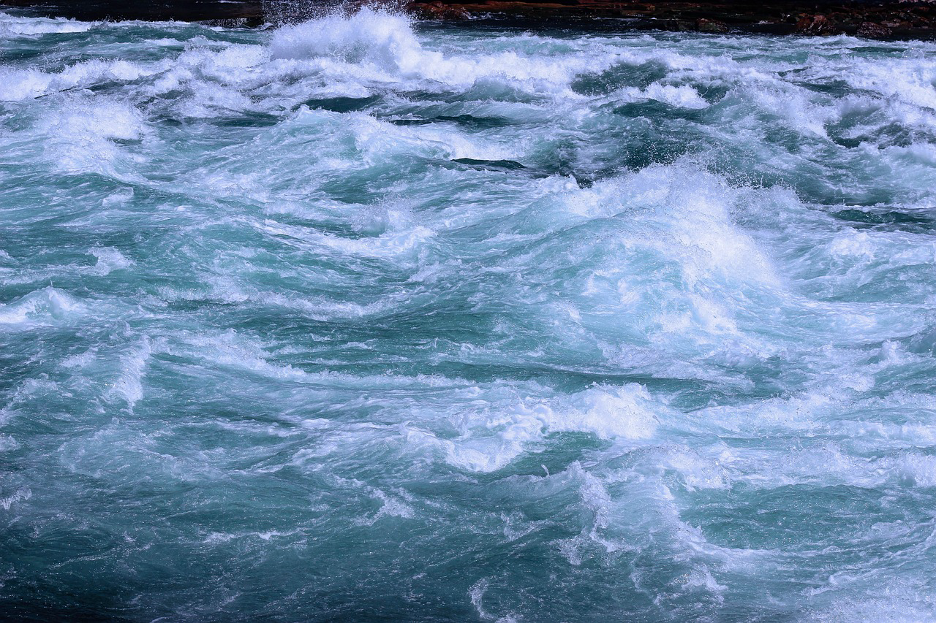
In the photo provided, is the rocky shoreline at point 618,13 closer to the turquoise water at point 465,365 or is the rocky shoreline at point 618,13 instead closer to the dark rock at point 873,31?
the dark rock at point 873,31

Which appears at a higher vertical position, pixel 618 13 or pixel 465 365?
pixel 618 13

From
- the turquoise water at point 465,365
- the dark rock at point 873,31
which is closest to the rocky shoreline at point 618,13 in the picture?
the dark rock at point 873,31

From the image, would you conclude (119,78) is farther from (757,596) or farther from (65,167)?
(757,596)

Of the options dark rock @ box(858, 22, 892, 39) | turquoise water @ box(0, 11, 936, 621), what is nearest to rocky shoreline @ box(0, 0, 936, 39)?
dark rock @ box(858, 22, 892, 39)

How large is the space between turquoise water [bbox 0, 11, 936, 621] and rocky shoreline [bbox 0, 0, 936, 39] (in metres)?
9.78

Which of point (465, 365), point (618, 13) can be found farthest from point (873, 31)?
point (465, 365)

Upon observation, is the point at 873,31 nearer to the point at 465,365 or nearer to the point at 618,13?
the point at 618,13

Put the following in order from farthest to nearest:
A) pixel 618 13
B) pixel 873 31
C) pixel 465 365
→ 1. pixel 618 13
2. pixel 873 31
3. pixel 465 365

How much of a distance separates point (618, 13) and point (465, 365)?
66.6ft

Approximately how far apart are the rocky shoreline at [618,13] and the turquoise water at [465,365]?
9.78 meters

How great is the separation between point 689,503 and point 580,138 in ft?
26.7

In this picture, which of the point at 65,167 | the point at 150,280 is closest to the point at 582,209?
the point at 150,280

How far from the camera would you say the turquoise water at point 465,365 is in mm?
4449

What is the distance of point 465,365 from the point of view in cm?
639
